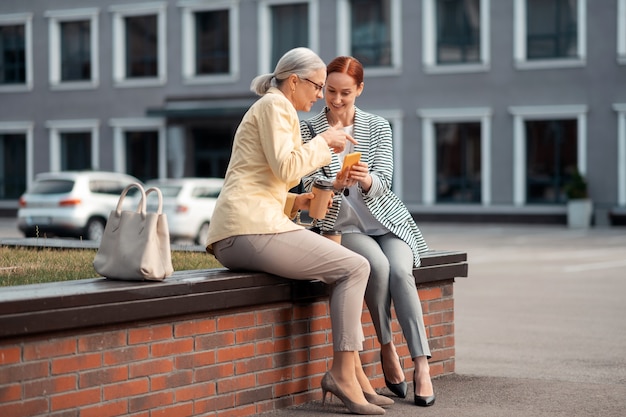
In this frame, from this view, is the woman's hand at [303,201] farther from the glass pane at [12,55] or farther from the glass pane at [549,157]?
the glass pane at [12,55]

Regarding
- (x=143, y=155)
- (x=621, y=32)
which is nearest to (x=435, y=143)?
(x=621, y=32)

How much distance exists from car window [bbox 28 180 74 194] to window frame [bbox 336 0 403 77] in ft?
43.2

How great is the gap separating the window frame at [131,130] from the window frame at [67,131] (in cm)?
72

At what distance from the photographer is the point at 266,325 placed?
613cm

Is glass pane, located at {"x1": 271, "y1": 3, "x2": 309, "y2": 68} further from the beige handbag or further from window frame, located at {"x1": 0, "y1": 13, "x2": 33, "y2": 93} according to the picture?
the beige handbag

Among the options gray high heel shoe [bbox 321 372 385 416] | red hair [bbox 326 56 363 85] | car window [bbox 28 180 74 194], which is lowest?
gray high heel shoe [bbox 321 372 385 416]

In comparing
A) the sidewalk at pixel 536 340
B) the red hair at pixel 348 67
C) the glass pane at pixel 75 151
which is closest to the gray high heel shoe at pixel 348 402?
the sidewalk at pixel 536 340

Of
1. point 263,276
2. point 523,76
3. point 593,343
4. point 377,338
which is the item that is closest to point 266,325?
point 263,276

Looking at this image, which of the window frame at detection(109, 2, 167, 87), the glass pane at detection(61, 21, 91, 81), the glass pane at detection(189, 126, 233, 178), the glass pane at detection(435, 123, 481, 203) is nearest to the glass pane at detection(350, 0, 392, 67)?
the glass pane at detection(435, 123, 481, 203)

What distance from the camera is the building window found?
3350 cm

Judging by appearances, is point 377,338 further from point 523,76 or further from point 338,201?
point 523,76

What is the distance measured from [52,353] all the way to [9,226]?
3206cm

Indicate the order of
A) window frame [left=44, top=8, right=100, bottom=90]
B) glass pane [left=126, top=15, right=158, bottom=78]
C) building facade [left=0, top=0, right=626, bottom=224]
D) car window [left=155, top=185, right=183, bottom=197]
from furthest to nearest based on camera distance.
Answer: window frame [left=44, top=8, right=100, bottom=90], glass pane [left=126, top=15, right=158, bottom=78], building facade [left=0, top=0, right=626, bottom=224], car window [left=155, top=185, right=183, bottom=197]

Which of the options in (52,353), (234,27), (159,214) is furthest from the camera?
(234,27)
